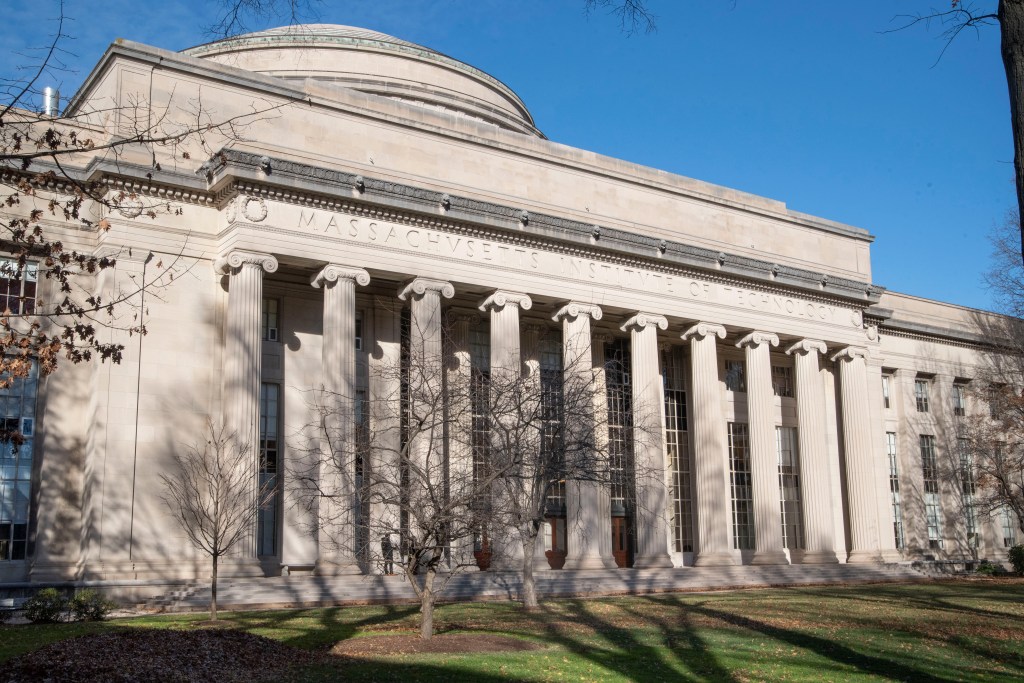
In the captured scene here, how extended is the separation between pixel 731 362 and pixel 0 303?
30.9 meters

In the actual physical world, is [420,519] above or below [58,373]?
below

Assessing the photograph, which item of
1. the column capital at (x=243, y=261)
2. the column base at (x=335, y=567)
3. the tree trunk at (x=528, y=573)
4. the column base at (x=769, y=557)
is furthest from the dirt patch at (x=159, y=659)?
the column base at (x=769, y=557)

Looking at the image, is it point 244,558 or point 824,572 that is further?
point 824,572

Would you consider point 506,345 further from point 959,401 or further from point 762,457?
point 959,401

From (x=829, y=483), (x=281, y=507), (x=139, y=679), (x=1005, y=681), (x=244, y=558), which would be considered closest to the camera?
(x=139, y=679)

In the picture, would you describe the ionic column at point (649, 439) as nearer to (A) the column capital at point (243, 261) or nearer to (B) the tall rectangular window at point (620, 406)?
(B) the tall rectangular window at point (620, 406)

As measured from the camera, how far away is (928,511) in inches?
2170

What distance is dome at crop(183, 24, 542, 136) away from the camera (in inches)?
1929

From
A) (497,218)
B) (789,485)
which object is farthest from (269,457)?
(789,485)

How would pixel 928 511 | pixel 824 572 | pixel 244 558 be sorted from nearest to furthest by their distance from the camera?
pixel 244 558 → pixel 824 572 → pixel 928 511

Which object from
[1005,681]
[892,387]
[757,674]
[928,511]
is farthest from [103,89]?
[928,511]

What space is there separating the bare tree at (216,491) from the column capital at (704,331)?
19815 mm

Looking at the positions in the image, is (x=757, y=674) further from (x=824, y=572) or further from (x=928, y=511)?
(x=928, y=511)

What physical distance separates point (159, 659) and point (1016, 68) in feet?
49.8
